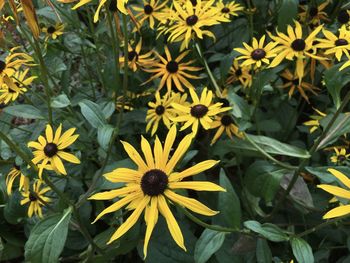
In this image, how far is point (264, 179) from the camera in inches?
55.9

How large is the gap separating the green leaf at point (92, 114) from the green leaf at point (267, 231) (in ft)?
1.77

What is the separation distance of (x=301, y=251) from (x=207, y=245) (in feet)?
0.81

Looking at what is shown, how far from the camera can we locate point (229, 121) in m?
1.61

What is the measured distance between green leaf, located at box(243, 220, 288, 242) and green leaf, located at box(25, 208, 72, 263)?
1.58 feet

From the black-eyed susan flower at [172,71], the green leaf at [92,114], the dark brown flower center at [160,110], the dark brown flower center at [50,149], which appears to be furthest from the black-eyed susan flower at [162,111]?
the dark brown flower center at [50,149]

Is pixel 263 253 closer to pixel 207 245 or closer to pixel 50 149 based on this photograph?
pixel 207 245

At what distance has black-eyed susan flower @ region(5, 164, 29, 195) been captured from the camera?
1416 mm

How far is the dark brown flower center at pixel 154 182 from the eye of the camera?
3.24ft

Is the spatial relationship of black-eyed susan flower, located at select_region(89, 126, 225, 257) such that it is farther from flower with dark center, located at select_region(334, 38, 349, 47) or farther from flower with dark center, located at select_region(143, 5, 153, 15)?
flower with dark center, located at select_region(143, 5, 153, 15)

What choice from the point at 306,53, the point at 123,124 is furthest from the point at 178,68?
the point at 306,53

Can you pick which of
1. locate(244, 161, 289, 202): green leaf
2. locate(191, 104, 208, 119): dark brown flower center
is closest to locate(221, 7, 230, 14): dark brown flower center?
locate(191, 104, 208, 119): dark brown flower center

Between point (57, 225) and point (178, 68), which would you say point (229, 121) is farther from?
point (57, 225)

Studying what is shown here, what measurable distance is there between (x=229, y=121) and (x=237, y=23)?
71 cm

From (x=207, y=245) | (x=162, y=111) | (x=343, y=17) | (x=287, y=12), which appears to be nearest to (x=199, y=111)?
(x=162, y=111)
